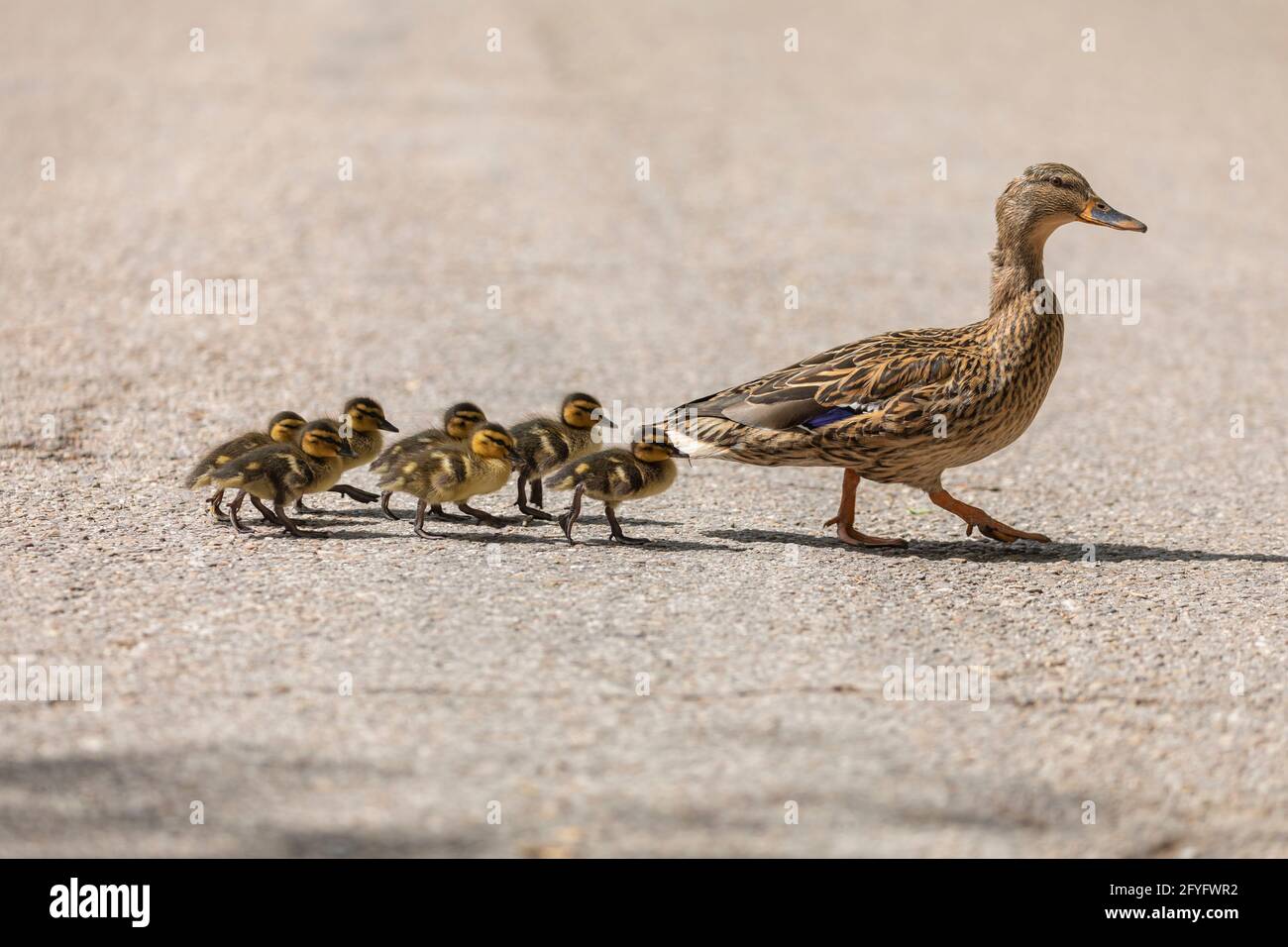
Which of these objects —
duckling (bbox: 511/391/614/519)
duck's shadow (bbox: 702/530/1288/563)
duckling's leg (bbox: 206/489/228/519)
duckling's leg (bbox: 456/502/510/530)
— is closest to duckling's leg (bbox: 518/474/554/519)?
duckling (bbox: 511/391/614/519)

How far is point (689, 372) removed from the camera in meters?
9.95

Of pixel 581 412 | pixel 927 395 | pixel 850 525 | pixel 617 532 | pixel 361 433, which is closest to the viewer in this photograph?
pixel 927 395

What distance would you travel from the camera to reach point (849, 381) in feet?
22.1

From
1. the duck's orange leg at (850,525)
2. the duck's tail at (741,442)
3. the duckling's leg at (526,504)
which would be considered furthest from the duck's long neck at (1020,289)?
the duckling's leg at (526,504)

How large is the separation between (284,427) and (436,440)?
0.69 metres

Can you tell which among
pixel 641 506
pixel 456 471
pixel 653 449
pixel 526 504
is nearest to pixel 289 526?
pixel 456 471

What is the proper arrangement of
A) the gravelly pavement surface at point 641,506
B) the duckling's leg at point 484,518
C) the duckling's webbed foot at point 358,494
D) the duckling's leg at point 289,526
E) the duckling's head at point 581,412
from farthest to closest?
the duckling's head at point 581,412 < the duckling's webbed foot at point 358,494 < the duckling's leg at point 484,518 < the duckling's leg at point 289,526 < the gravelly pavement surface at point 641,506

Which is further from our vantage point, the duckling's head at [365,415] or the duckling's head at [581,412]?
the duckling's head at [581,412]

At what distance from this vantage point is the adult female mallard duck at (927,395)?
6.69 metres

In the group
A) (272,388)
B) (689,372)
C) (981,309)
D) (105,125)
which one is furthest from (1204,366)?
(105,125)

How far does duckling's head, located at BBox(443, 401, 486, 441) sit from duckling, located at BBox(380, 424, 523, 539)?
0.96ft

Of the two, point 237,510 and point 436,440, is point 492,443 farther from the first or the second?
point 237,510

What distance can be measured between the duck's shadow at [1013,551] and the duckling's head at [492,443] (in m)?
0.98

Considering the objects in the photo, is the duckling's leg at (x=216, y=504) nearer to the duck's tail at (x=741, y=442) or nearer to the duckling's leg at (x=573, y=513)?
the duckling's leg at (x=573, y=513)
